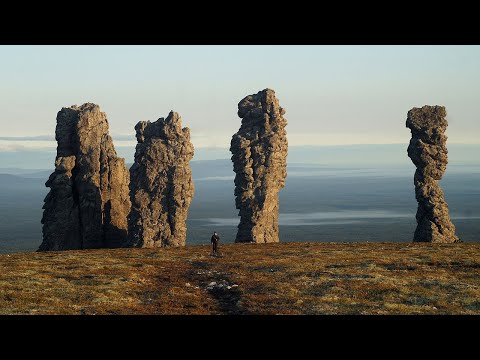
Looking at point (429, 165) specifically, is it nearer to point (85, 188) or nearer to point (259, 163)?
point (259, 163)

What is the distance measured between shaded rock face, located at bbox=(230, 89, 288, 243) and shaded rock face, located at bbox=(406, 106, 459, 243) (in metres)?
21.2

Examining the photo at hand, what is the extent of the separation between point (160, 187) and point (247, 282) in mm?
46266

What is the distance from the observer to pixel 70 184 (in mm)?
88000

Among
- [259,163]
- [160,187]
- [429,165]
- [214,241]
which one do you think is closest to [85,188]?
[160,187]

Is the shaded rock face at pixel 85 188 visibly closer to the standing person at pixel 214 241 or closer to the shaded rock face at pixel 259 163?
the shaded rock face at pixel 259 163

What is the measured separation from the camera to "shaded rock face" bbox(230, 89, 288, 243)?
95.6m

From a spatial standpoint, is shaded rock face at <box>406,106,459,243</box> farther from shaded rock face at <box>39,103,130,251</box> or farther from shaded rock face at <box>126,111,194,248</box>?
shaded rock face at <box>39,103,130,251</box>

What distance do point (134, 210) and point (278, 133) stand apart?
27305mm

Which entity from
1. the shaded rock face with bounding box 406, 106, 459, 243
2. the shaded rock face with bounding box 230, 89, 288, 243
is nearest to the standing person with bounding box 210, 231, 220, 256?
the shaded rock face with bounding box 230, 89, 288, 243

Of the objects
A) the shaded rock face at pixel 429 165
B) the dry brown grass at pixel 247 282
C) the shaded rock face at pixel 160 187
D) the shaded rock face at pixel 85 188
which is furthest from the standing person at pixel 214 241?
the shaded rock face at pixel 429 165

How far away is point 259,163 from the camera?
9869 cm
